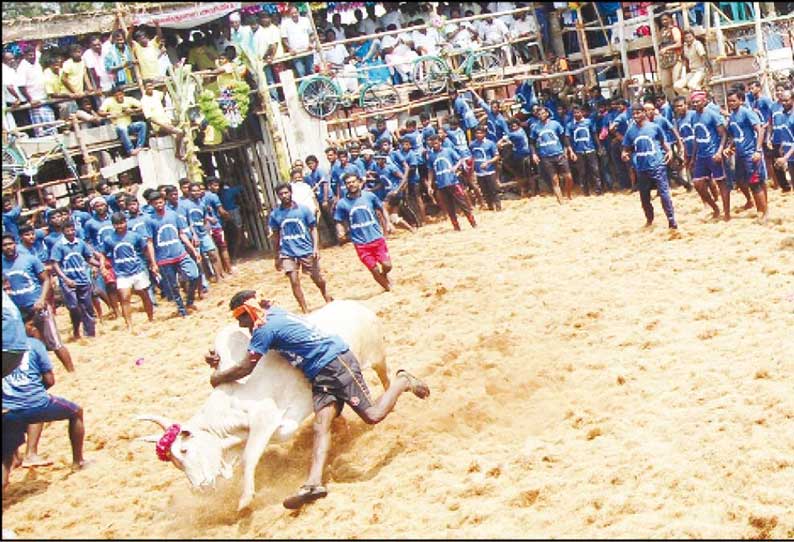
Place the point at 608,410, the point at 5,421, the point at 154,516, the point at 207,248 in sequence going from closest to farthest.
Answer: the point at 5,421
the point at 154,516
the point at 608,410
the point at 207,248

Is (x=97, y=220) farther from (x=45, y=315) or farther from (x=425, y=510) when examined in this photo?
(x=425, y=510)

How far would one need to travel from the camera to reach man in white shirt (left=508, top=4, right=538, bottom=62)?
66.4ft

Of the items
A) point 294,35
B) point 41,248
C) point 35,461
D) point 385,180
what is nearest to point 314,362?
point 35,461

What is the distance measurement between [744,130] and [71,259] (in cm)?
888

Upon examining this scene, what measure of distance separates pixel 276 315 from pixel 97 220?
7.47 metres

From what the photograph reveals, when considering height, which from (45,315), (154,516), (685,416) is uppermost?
(45,315)

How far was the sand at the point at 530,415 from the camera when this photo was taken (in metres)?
4.81

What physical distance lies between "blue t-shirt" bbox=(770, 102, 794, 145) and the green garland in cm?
906

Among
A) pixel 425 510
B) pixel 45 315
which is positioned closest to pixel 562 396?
pixel 425 510

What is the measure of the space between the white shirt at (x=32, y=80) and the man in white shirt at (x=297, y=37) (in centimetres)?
473

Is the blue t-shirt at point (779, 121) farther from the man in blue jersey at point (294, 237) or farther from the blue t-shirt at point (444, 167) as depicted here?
the man in blue jersey at point (294, 237)

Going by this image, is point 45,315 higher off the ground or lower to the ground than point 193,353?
higher

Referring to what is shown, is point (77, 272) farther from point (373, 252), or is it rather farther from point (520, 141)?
point (520, 141)

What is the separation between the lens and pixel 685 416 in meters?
6.11
